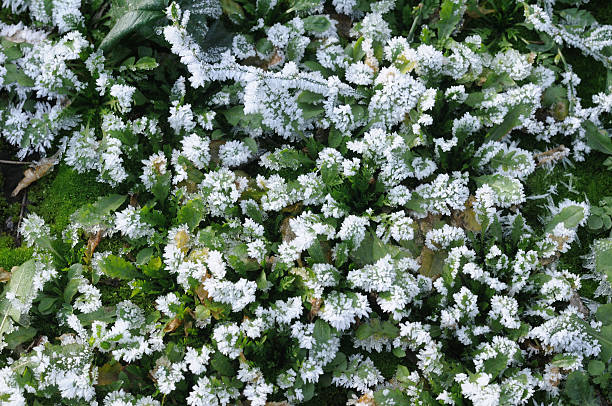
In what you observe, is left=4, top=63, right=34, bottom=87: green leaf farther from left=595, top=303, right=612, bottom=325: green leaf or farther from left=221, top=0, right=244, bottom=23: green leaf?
left=595, top=303, right=612, bottom=325: green leaf

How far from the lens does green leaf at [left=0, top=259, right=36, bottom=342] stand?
303 cm

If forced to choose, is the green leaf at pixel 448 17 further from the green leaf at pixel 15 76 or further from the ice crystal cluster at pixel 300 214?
the green leaf at pixel 15 76

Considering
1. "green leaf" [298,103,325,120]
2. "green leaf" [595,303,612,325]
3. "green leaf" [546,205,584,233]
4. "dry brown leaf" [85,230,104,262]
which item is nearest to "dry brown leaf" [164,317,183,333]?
"dry brown leaf" [85,230,104,262]

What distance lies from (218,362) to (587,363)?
6.71 feet

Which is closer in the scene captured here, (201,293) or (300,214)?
(201,293)

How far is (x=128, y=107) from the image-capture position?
133 inches

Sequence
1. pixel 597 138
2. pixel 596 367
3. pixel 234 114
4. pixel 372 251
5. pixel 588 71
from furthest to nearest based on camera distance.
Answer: pixel 588 71 < pixel 597 138 < pixel 234 114 < pixel 372 251 < pixel 596 367

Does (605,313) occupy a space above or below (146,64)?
below

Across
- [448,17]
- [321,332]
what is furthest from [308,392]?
[448,17]

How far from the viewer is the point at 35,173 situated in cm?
343

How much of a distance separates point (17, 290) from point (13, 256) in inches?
12.2

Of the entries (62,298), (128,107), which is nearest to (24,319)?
(62,298)

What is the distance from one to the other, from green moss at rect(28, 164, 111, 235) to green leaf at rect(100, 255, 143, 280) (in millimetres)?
514

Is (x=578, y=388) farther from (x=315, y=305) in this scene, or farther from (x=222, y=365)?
(x=222, y=365)
